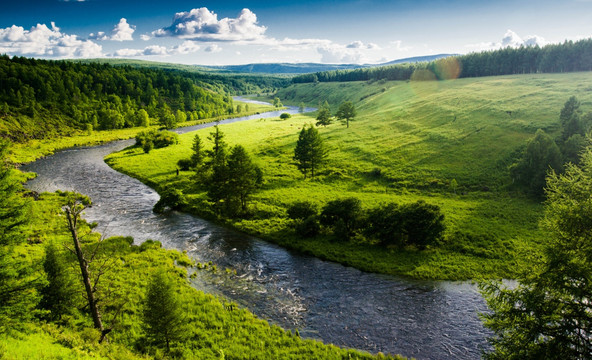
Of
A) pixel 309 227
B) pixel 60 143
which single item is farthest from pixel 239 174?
pixel 60 143

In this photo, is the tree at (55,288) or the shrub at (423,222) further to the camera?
the shrub at (423,222)

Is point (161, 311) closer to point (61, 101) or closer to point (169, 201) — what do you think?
point (169, 201)

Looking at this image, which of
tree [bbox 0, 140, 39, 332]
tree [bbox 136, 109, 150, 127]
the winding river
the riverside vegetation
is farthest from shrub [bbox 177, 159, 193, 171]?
tree [bbox 136, 109, 150, 127]

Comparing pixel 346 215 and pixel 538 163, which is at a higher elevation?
pixel 538 163

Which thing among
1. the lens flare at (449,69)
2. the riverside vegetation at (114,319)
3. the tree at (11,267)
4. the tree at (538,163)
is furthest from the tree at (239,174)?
the lens flare at (449,69)

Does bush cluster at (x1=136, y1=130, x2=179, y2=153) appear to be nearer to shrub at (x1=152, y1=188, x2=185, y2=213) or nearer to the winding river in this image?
shrub at (x1=152, y1=188, x2=185, y2=213)

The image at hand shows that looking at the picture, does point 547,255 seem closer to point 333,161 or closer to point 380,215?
point 380,215

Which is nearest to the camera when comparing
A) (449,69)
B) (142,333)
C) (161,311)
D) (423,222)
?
(161,311)

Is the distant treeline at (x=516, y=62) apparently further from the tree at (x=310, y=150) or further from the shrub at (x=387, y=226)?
the shrub at (x=387, y=226)
